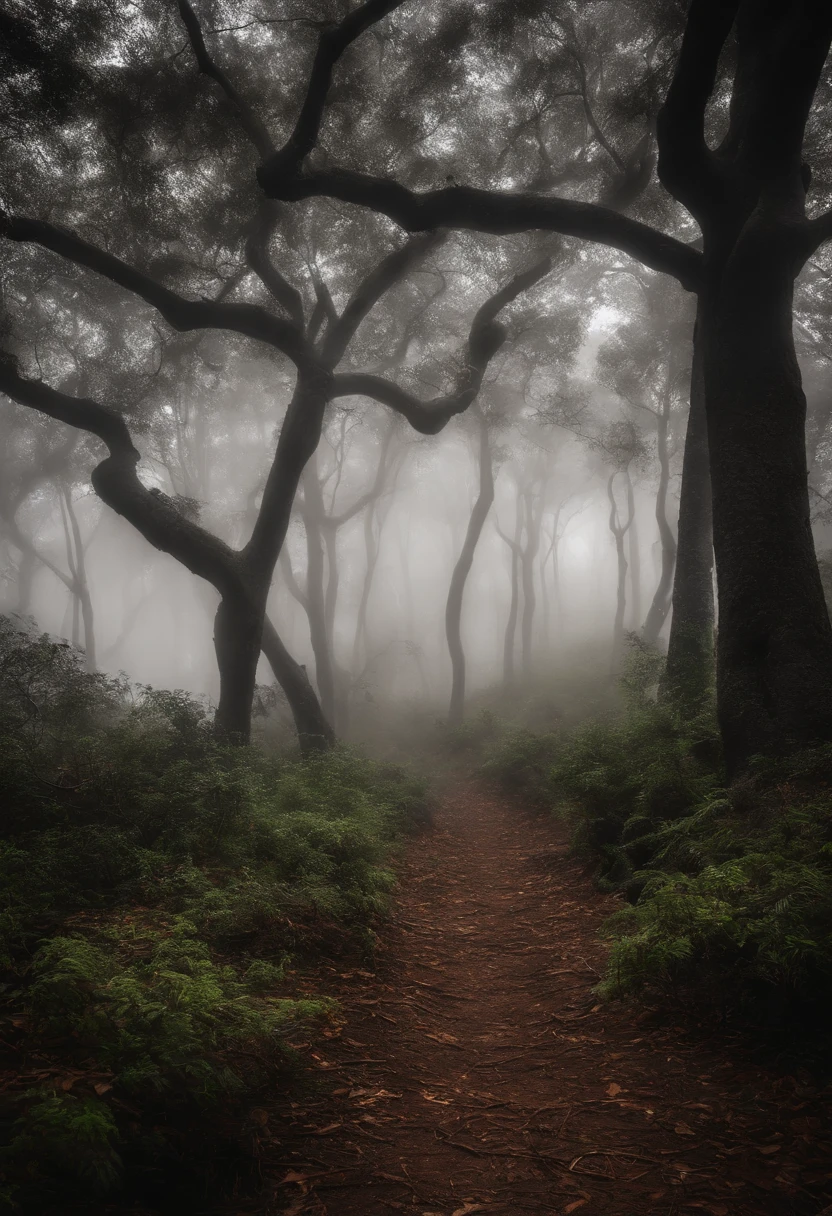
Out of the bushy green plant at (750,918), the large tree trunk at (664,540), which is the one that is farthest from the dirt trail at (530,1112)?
the large tree trunk at (664,540)

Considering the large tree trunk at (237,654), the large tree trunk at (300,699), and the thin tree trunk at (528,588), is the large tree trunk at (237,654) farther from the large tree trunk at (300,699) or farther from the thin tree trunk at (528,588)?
the thin tree trunk at (528,588)

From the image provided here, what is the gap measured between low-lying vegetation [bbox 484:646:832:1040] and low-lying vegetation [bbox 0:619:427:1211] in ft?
6.37

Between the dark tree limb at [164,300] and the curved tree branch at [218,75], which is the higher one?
the curved tree branch at [218,75]

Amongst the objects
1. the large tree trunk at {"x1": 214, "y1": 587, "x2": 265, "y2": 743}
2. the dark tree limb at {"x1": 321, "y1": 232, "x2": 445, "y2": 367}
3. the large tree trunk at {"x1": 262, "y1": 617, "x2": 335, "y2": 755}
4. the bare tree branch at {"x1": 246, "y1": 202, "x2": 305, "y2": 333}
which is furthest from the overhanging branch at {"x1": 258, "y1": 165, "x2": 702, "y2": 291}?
the large tree trunk at {"x1": 262, "y1": 617, "x2": 335, "y2": 755}

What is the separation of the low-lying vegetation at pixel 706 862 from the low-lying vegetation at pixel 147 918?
194cm

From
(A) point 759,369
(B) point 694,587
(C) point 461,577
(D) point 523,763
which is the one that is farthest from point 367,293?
(C) point 461,577

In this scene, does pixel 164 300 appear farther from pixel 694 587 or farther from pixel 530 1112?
pixel 530 1112

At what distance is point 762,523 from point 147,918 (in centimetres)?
602

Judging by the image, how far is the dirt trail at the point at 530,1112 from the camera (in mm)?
2264

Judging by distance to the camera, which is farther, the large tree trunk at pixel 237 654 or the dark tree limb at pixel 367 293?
the dark tree limb at pixel 367 293

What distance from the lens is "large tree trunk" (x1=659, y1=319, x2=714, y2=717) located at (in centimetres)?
842

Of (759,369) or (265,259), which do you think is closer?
(759,369)

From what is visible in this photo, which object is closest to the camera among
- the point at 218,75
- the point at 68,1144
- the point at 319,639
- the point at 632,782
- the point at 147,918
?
the point at 68,1144

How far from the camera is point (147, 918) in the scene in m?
4.05
